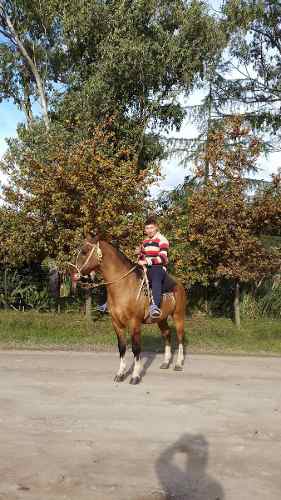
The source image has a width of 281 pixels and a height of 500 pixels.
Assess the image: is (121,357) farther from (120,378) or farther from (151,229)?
(151,229)

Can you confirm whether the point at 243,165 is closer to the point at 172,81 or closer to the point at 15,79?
the point at 172,81

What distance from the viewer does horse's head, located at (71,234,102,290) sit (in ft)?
31.3

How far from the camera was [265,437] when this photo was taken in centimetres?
650

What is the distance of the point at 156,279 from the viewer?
33.2 feet

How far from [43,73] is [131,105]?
214 inches

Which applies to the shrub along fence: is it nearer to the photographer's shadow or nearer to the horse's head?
the horse's head

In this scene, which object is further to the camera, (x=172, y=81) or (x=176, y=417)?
(x=172, y=81)

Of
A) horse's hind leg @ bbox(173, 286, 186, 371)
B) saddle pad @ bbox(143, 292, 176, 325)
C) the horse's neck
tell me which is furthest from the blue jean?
horse's hind leg @ bbox(173, 286, 186, 371)

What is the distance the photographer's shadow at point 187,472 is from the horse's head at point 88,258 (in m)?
4.04

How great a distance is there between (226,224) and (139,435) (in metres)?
12.2

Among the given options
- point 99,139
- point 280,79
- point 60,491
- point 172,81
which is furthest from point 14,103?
point 60,491

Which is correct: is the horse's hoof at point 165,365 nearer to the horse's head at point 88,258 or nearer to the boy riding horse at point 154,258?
the boy riding horse at point 154,258

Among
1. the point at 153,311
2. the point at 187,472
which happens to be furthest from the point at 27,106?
the point at 187,472

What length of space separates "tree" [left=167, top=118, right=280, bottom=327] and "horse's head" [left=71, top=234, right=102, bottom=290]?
8682 millimetres
